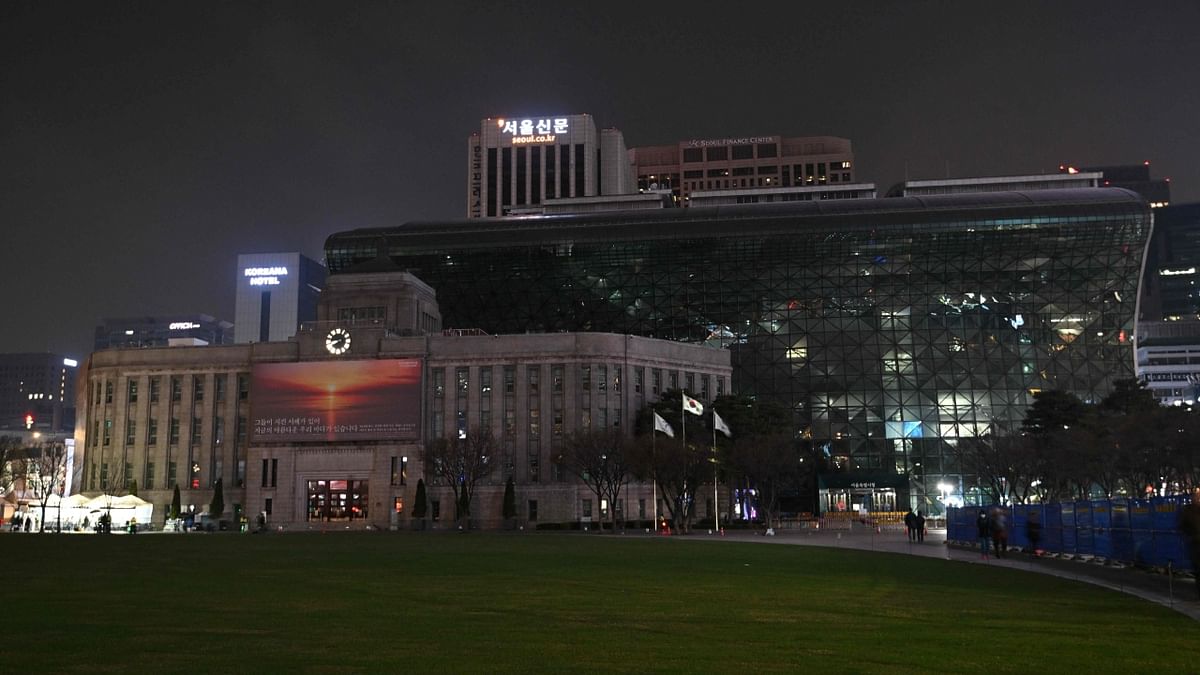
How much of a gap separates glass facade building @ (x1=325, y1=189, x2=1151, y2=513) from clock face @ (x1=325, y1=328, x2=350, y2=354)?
92.9 feet

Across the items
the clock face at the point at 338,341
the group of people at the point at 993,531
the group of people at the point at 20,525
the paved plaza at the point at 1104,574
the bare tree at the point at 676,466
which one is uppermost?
the clock face at the point at 338,341

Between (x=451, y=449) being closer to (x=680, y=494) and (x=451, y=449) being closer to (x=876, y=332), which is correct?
(x=680, y=494)

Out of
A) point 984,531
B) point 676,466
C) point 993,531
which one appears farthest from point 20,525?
point 993,531

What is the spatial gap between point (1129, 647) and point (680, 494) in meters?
71.8

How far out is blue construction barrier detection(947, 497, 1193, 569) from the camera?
2998cm

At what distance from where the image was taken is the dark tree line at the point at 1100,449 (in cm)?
7525

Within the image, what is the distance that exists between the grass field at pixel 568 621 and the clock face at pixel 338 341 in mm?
78723

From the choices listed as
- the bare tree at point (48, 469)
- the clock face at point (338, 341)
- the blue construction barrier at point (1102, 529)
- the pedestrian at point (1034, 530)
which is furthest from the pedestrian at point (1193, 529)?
the bare tree at point (48, 469)

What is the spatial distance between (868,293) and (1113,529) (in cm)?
10584

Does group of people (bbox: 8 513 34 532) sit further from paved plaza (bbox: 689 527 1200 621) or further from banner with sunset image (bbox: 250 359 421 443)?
paved plaza (bbox: 689 527 1200 621)

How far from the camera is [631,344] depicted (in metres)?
116

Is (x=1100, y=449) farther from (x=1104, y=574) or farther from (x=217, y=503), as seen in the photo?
(x=217, y=503)

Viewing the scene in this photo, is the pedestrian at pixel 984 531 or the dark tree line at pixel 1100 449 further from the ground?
the dark tree line at pixel 1100 449

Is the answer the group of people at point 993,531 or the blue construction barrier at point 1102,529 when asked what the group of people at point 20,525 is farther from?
the blue construction barrier at point 1102,529
